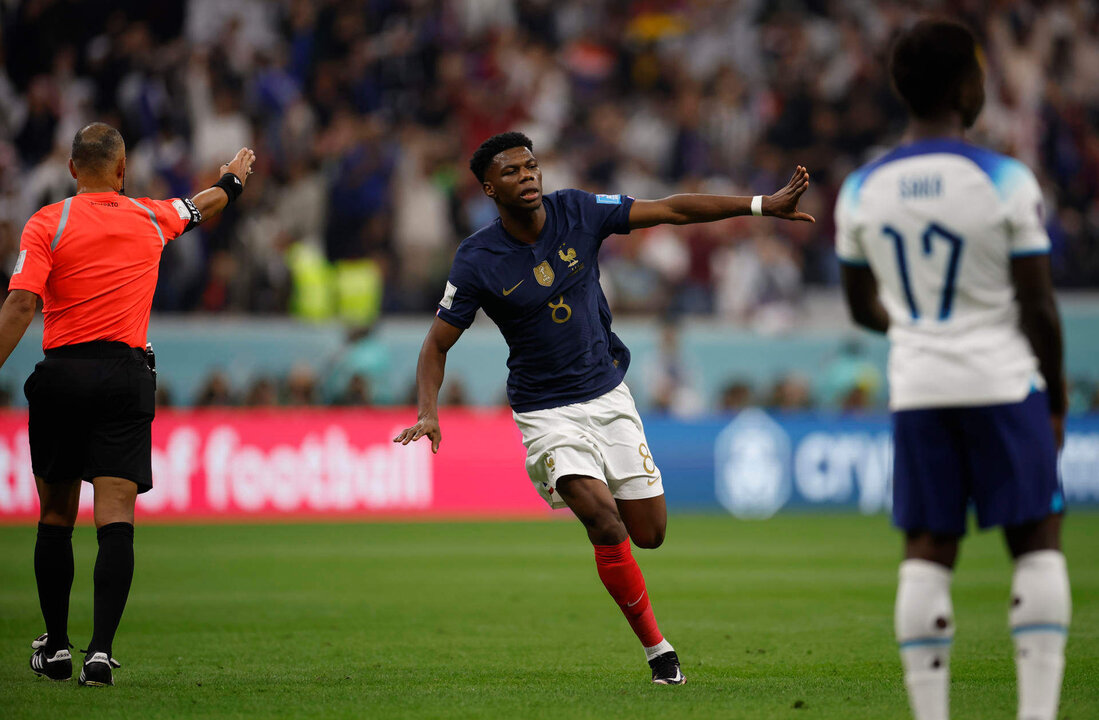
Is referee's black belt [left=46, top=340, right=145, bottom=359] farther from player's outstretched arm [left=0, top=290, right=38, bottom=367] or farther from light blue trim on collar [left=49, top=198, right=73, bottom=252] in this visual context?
light blue trim on collar [left=49, top=198, right=73, bottom=252]

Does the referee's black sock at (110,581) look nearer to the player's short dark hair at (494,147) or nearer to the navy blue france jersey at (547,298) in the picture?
the navy blue france jersey at (547,298)

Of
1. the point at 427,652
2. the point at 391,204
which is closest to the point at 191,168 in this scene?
the point at 391,204

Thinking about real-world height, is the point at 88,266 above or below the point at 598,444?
above

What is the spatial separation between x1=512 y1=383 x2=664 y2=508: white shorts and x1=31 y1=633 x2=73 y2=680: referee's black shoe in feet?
7.72

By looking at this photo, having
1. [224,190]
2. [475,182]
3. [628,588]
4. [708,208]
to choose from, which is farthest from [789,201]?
[475,182]

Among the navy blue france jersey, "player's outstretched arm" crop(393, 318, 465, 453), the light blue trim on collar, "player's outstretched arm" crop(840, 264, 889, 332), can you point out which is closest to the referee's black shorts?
the light blue trim on collar

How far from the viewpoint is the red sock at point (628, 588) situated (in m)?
6.64

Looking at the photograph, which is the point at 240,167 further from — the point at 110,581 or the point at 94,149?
the point at 110,581

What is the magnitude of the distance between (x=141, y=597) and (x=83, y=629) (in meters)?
1.65

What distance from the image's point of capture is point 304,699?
6074 millimetres

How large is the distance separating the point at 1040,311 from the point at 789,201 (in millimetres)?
2390

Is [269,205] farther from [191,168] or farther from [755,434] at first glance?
[755,434]

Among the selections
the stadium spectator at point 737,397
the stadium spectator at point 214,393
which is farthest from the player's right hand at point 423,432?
the stadium spectator at point 737,397

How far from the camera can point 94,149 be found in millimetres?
6582
